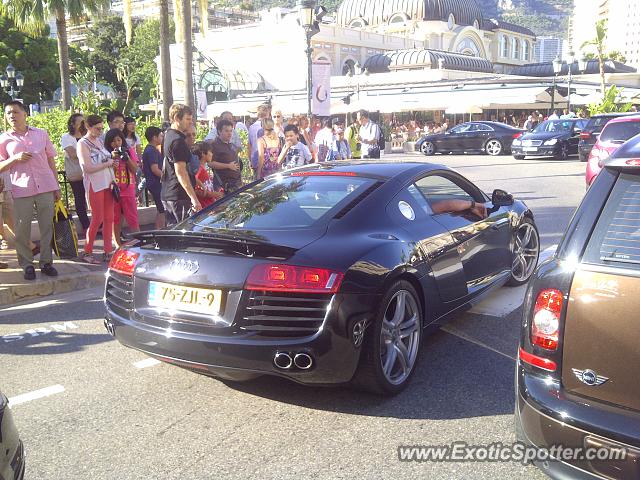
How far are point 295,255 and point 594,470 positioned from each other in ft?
5.86

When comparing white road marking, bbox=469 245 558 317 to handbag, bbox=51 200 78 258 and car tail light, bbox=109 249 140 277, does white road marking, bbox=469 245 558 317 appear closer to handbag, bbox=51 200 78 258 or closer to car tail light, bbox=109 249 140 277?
car tail light, bbox=109 249 140 277

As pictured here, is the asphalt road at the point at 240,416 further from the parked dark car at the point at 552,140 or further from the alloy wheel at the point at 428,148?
the alloy wheel at the point at 428,148

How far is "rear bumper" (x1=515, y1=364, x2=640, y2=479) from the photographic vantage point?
2.29m

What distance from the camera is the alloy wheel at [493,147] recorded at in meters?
26.8

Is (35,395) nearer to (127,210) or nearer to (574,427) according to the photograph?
(574,427)

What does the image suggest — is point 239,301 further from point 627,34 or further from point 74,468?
point 627,34

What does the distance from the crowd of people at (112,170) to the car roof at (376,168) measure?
2.33 m

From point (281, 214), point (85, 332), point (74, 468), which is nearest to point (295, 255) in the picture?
point (281, 214)

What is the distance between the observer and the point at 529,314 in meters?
2.68

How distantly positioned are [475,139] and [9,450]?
27040 millimetres

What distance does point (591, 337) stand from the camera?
2.44 metres

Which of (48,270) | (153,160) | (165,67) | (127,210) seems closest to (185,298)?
(48,270)

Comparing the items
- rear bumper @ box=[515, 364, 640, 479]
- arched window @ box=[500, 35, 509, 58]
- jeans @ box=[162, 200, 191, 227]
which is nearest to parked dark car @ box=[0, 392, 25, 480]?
rear bumper @ box=[515, 364, 640, 479]

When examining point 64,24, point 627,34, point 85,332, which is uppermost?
point 627,34
